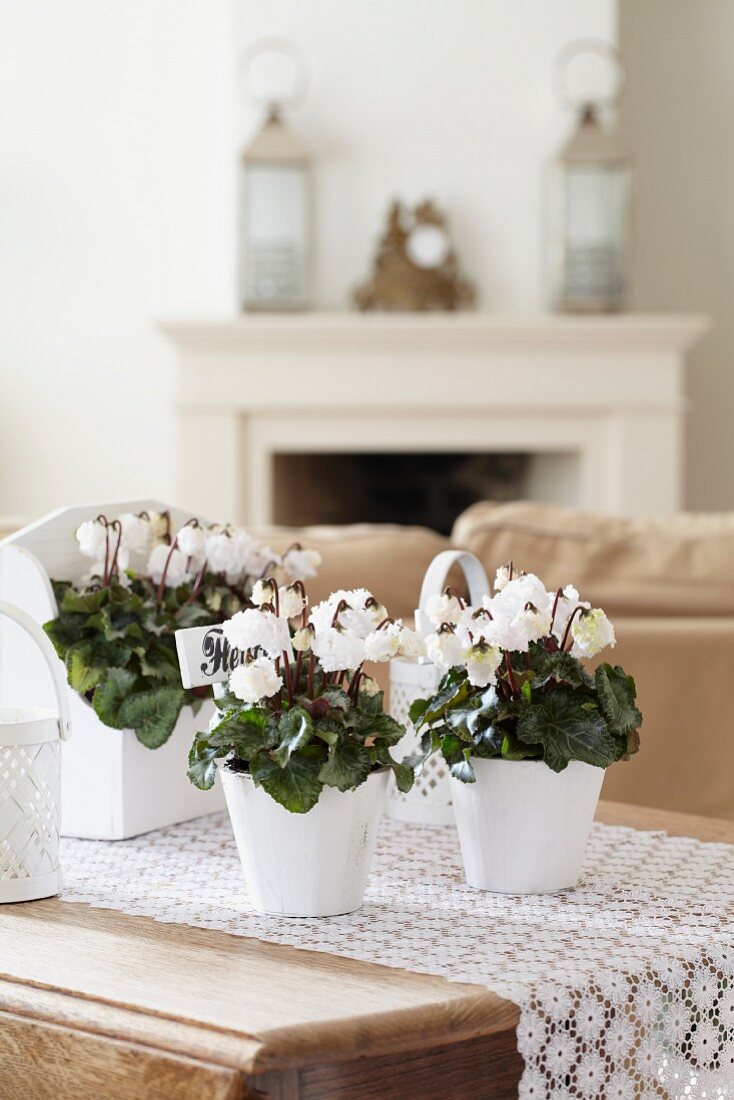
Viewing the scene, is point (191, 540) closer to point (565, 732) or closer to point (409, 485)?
point (565, 732)

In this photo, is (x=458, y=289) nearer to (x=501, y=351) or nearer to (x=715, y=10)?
(x=501, y=351)

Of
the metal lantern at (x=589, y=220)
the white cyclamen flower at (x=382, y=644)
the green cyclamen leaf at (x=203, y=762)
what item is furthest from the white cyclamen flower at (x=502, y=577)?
the metal lantern at (x=589, y=220)

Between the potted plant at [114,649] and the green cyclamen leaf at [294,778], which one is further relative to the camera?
the potted plant at [114,649]

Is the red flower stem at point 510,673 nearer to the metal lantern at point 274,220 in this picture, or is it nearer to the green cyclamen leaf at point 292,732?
the green cyclamen leaf at point 292,732

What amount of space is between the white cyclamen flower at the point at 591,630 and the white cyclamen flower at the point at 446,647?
0.26 feet

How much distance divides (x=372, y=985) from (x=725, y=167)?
4.80 metres

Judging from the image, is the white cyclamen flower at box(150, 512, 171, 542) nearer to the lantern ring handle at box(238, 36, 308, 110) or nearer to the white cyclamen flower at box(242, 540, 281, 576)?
the white cyclamen flower at box(242, 540, 281, 576)

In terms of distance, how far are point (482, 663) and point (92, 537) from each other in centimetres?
38

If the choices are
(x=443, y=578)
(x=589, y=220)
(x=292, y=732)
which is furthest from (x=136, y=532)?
(x=589, y=220)

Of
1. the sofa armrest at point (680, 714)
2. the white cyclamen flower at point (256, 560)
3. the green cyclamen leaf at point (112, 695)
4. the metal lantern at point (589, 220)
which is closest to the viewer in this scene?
the green cyclamen leaf at point (112, 695)

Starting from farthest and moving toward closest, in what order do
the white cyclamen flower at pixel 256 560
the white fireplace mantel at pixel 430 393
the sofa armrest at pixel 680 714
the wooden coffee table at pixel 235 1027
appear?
the white fireplace mantel at pixel 430 393, the sofa armrest at pixel 680 714, the white cyclamen flower at pixel 256 560, the wooden coffee table at pixel 235 1027

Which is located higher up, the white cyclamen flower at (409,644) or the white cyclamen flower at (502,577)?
the white cyclamen flower at (502,577)

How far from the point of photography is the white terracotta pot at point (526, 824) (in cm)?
99

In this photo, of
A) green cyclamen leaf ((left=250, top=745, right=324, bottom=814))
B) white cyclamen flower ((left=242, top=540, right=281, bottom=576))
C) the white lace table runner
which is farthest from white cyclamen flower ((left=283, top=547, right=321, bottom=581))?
green cyclamen leaf ((left=250, top=745, right=324, bottom=814))
